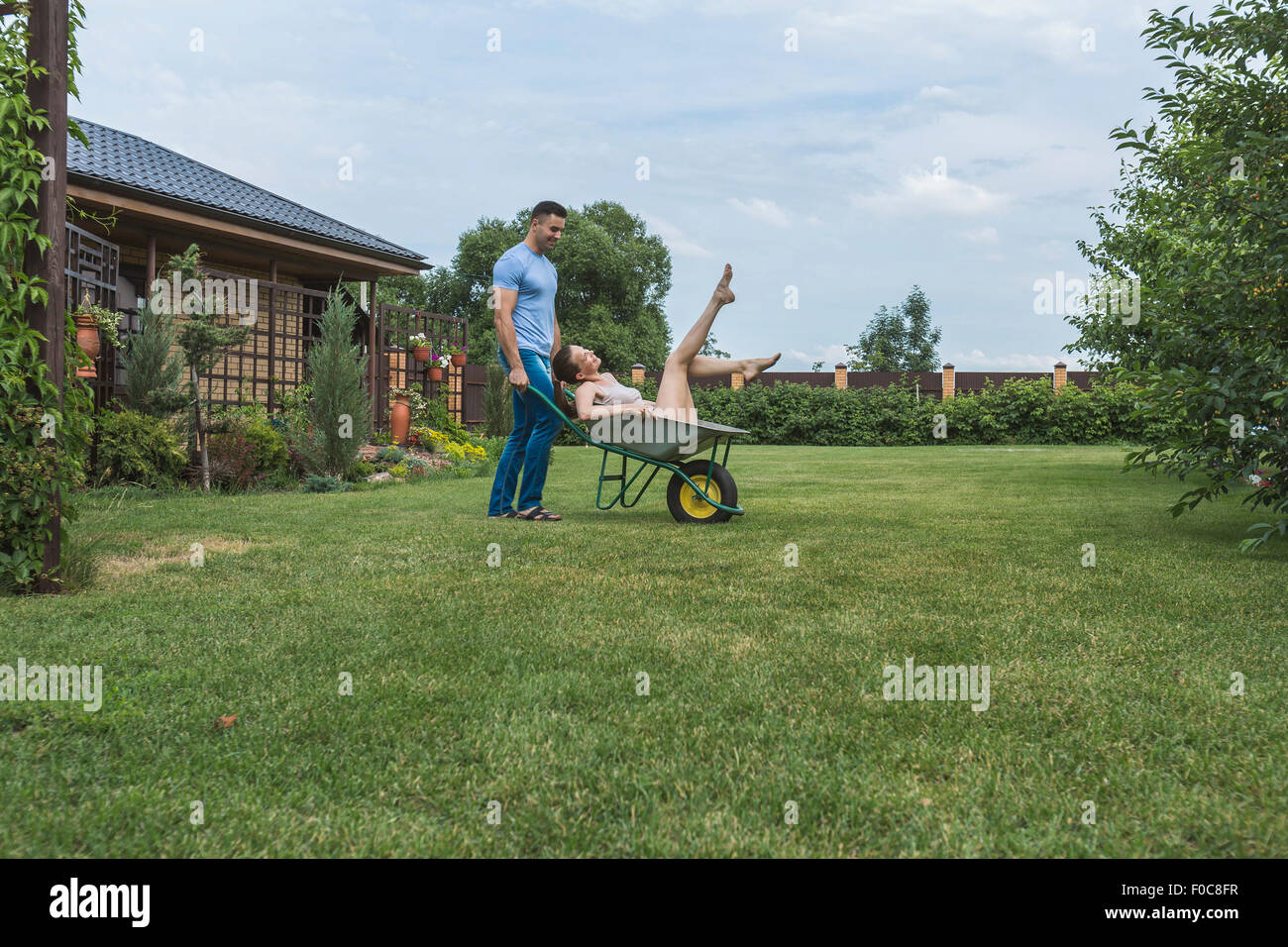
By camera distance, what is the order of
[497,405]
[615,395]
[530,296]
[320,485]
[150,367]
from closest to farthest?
[615,395] → [530,296] → [150,367] → [320,485] → [497,405]

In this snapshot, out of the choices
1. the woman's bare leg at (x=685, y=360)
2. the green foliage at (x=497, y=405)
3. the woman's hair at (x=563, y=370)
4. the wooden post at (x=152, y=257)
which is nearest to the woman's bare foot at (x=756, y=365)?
the woman's bare leg at (x=685, y=360)

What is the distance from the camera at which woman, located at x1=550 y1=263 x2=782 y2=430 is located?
5477 mm

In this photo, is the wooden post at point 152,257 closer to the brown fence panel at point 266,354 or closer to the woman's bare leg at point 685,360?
the brown fence panel at point 266,354

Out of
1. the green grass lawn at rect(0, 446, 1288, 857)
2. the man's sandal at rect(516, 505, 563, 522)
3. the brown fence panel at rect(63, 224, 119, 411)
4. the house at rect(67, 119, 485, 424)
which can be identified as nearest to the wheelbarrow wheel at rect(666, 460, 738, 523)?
the man's sandal at rect(516, 505, 563, 522)

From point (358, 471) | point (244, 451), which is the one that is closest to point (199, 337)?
point (244, 451)

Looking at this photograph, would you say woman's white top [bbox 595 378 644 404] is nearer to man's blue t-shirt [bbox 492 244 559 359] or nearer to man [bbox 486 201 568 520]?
man [bbox 486 201 568 520]

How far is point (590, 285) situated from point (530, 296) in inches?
1343

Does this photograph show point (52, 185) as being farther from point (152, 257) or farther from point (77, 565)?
point (152, 257)

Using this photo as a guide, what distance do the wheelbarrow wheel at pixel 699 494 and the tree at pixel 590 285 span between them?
29.4 m

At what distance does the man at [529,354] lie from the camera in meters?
5.94

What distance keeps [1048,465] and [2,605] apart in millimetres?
12876

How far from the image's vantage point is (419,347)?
575 inches

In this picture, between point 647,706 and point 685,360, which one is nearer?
point 647,706
